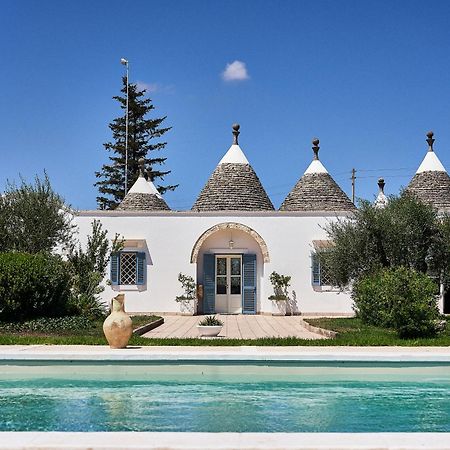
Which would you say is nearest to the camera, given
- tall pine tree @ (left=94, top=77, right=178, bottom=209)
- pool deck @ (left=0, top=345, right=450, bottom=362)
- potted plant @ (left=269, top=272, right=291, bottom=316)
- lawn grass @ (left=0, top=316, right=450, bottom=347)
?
pool deck @ (left=0, top=345, right=450, bottom=362)

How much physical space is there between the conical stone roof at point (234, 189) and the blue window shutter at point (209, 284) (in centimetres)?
214

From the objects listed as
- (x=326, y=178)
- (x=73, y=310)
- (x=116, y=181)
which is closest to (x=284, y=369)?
(x=73, y=310)

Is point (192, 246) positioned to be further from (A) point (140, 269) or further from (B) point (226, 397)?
(B) point (226, 397)

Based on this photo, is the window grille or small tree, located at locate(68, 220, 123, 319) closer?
small tree, located at locate(68, 220, 123, 319)

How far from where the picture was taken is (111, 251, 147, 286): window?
934 inches

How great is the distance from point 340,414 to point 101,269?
12.2 meters

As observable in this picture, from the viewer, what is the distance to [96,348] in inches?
483

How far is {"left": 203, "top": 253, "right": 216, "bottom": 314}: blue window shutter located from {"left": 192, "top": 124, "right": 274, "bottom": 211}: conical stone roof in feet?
7.02

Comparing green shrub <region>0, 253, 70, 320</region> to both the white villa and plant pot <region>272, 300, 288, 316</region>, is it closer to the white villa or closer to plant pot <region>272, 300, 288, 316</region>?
the white villa

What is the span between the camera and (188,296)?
77.5ft

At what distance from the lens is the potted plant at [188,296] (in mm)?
23656

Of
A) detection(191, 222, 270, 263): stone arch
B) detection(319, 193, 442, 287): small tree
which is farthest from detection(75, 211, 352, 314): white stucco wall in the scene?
detection(319, 193, 442, 287): small tree

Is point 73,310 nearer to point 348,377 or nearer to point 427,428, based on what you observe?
point 348,377

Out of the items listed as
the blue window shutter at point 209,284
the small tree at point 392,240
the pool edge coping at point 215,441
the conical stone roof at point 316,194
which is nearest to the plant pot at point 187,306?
the blue window shutter at point 209,284
